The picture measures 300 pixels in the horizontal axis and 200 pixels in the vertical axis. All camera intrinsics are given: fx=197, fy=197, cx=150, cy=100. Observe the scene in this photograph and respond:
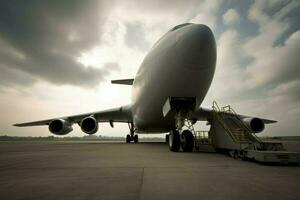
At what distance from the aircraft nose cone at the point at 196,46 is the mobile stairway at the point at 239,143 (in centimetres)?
294

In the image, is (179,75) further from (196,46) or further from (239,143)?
(239,143)

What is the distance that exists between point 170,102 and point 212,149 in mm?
3555

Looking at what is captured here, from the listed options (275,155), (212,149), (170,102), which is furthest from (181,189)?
(212,149)

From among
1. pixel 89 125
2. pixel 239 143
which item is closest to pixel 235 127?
pixel 239 143

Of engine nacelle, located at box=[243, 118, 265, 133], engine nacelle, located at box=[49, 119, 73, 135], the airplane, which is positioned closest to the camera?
the airplane

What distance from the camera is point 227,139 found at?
7852 mm

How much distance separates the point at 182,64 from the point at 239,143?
3423 mm

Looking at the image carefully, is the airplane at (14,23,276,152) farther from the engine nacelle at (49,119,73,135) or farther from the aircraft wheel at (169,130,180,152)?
the engine nacelle at (49,119,73,135)

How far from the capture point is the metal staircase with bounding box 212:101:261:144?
7361 mm

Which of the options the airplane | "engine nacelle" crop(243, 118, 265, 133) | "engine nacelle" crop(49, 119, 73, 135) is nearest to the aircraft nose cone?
the airplane

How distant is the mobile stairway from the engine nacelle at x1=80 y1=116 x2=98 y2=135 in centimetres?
774

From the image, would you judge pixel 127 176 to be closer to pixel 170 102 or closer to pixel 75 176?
pixel 75 176

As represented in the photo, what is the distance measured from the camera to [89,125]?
1490 centimetres

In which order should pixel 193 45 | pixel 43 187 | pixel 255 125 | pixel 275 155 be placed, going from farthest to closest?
pixel 255 125 < pixel 193 45 < pixel 275 155 < pixel 43 187
